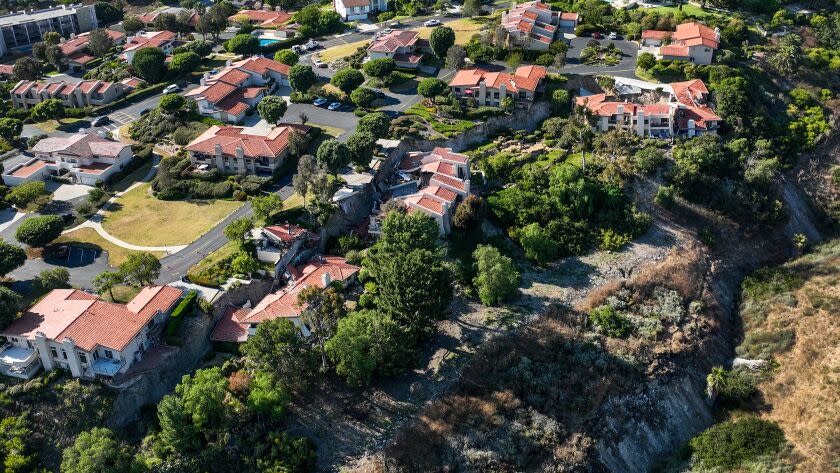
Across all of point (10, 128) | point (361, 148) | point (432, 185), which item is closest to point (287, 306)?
point (432, 185)

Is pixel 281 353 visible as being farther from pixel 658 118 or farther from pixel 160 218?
pixel 658 118

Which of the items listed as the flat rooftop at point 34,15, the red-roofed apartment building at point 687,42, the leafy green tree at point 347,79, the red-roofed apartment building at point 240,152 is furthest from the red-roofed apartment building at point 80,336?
the flat rooftop at point 34,15

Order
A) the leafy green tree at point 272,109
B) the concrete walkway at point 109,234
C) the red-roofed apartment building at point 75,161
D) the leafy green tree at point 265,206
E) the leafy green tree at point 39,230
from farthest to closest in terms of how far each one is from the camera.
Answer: the leafy green tree at point 272,109 < the red-roofed apartment building at point 75,161 < the leafy green tree at point 265,206 < the concrete walkway at point 109,234 < the leafy green tree at point 39,230

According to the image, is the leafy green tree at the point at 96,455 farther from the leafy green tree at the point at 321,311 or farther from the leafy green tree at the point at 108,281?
the leafy green tree at the point at 321,311

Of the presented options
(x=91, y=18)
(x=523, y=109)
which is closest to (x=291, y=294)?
(x=523, y=109)

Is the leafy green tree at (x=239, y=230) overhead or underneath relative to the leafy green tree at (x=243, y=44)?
underneath
